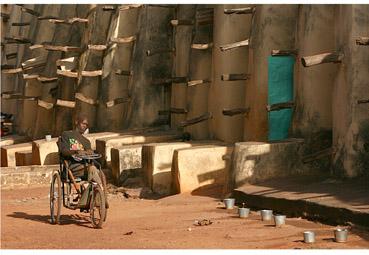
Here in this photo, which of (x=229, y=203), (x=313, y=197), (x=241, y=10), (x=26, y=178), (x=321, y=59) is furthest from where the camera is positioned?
(x=26, y=178)

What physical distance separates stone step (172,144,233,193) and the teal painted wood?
936 millimetres

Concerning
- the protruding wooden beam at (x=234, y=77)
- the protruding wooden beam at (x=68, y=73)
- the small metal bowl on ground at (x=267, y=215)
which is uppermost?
the protruding wooden beam at (x=68, y=73)

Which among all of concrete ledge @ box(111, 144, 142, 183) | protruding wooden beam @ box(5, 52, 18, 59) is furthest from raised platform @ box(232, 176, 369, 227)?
protruding wooden beam @ box(5, 52, 18, 59)

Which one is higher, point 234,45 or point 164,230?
point 234,45

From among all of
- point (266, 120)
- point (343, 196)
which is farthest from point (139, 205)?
point (343, 196)

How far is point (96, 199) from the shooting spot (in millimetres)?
11609

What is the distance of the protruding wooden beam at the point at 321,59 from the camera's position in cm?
1308

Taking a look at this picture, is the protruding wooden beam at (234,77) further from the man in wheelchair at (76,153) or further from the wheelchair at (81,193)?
the man in wheelchair at (76,153)

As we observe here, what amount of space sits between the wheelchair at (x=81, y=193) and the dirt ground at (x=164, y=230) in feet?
0.62

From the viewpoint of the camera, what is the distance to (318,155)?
14.0 meters

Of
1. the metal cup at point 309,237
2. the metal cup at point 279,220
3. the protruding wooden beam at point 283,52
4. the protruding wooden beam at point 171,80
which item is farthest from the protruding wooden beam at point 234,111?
the metal cup at point 309,237

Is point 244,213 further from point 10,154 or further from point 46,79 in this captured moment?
point 46,79

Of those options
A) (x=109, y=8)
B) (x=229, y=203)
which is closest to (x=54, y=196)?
(x=229, y=203)

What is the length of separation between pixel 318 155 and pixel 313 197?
2.42 meters
